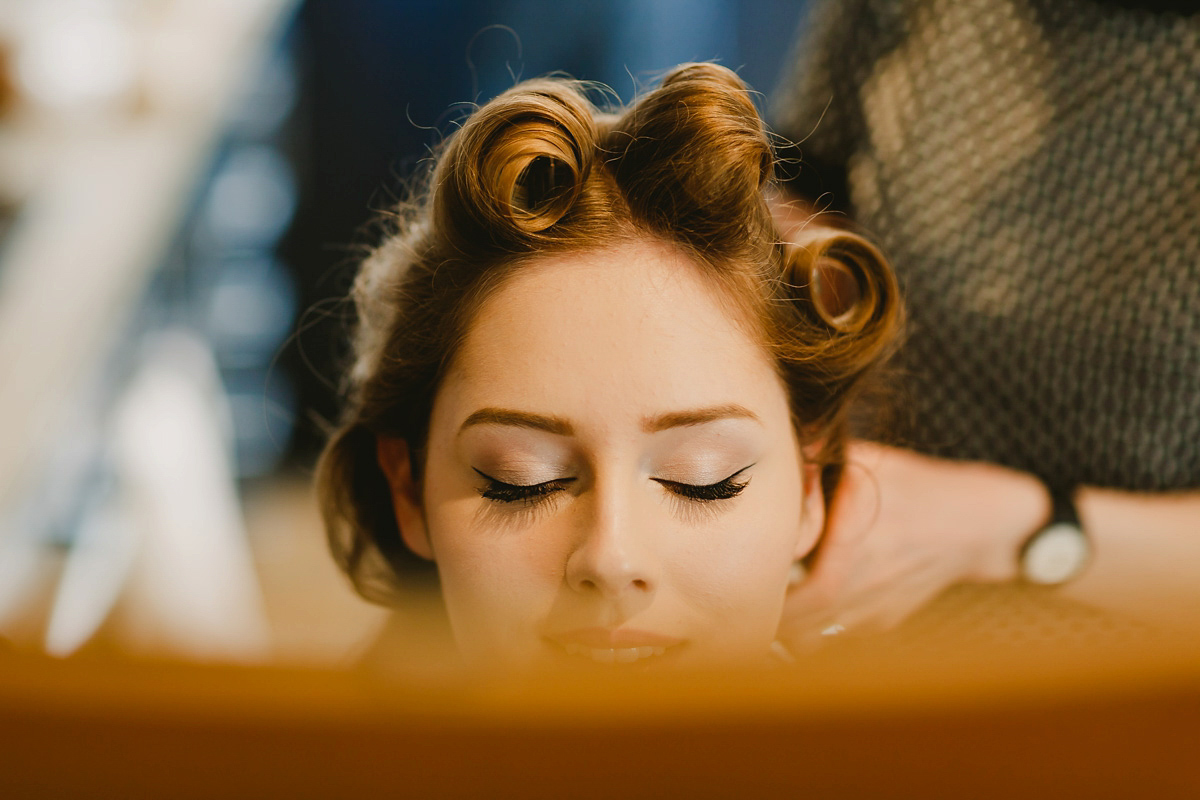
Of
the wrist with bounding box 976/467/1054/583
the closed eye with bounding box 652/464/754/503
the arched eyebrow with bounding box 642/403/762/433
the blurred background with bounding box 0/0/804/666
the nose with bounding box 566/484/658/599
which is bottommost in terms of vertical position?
the nose with bounding box 566/484/658/599

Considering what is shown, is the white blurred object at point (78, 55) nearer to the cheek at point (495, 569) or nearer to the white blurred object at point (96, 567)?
the white blurred object at point (96, 567)

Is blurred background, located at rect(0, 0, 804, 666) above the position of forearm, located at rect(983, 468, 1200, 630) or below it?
above

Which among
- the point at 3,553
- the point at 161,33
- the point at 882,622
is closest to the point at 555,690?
the point at 882,622

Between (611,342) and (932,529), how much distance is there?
41cm

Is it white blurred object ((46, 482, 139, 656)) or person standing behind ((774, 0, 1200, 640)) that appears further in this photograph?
white blurred object ((46, 482, 139, 656))

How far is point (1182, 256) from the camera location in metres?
0.61

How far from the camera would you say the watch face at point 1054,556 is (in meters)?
0.65

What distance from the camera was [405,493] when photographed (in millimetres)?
499

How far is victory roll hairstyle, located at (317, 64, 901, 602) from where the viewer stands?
413mm

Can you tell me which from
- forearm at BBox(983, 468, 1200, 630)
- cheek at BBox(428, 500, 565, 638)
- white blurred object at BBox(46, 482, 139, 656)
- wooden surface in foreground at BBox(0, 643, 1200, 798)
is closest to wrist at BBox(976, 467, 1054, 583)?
forearm at BBox(983, 468, 1200, 630)

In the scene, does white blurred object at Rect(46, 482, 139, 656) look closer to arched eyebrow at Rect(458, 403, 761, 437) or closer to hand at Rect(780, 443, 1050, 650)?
arched eyebrow at Rect(458, 403, 761, 437)

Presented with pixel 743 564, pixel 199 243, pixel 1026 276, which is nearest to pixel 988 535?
pixel 1026 276

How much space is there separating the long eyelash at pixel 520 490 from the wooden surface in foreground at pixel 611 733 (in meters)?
0.23

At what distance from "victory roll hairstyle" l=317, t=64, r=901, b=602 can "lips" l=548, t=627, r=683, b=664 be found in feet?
0.48
